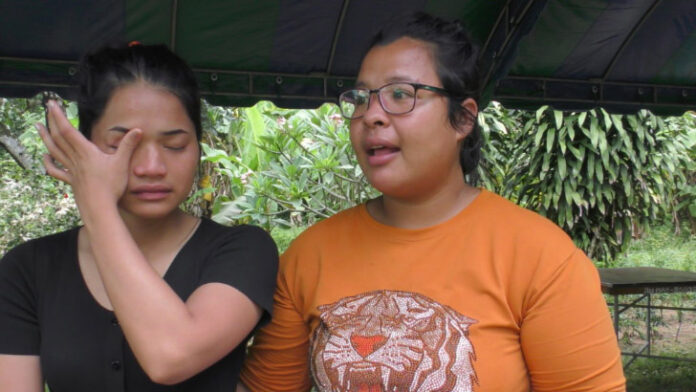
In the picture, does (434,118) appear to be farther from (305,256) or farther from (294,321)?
(294,321)

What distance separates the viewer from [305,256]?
1708 millimetres

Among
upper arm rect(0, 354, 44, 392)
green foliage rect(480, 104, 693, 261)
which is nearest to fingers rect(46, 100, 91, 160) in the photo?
upper arm rect(0, 354, 44, 392)

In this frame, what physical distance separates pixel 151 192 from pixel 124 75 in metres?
0.25

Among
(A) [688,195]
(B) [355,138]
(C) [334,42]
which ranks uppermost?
(C) [334,42]

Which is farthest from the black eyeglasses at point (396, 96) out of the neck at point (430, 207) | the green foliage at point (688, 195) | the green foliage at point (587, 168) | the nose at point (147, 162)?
the green foliage at point (688, 195)

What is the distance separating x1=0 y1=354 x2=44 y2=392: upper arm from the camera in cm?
144

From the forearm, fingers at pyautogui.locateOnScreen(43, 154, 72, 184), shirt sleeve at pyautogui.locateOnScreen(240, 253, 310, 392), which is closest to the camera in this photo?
the forearm

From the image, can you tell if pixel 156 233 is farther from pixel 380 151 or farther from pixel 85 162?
pixel 380 151

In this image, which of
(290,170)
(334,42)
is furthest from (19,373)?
(290,170)

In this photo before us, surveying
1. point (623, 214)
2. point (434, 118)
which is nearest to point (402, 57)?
point (434, 118)

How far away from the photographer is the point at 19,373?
145 cm

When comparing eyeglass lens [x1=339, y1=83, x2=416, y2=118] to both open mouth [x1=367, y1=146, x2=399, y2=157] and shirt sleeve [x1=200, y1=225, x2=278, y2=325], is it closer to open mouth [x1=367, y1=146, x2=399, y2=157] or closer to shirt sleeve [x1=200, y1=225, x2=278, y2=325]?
Answer: open mouth [x1=367, y1=146, x2=399, y2=157]

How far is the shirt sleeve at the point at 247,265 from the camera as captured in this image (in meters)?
1.42

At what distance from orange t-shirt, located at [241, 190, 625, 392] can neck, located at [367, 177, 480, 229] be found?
1.0 inches
